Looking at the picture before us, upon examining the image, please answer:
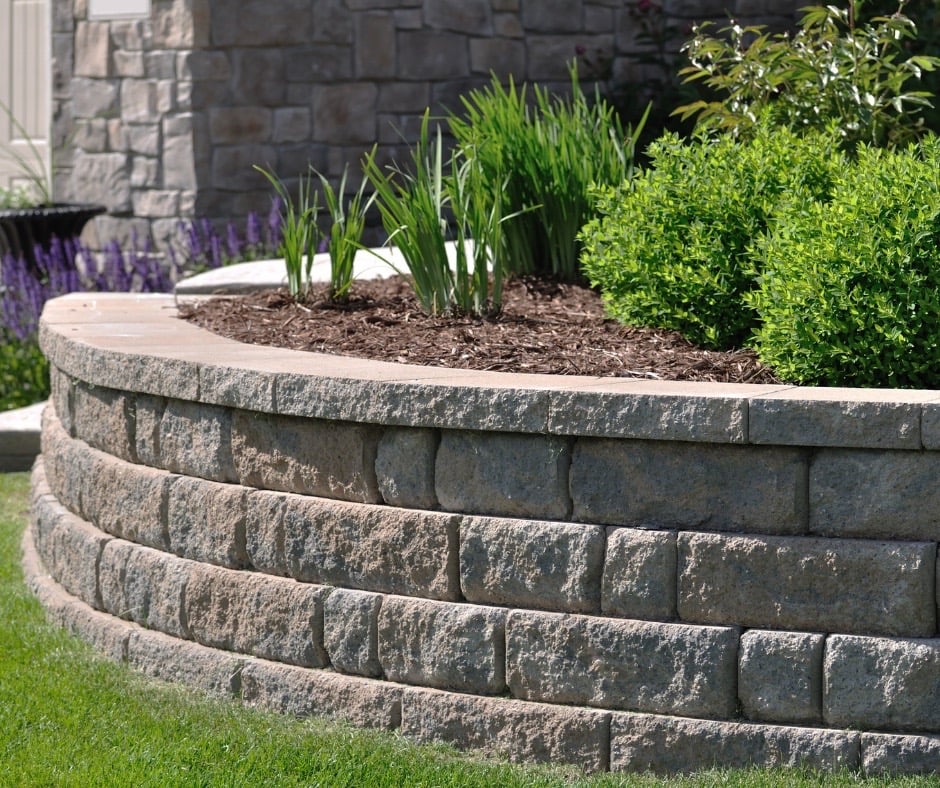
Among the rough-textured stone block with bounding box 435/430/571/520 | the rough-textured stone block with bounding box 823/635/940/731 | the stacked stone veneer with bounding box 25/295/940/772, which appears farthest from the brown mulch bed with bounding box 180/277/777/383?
the rough-textured stone block with bounding box 823/635/940/731

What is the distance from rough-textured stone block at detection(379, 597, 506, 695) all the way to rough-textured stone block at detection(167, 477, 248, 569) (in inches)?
20.8

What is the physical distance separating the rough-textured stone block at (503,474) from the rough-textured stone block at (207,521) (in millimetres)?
670

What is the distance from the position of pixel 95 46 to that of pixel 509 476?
5.99 m

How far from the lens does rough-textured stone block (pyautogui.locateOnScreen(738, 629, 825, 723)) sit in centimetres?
316

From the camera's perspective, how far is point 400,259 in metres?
6.16

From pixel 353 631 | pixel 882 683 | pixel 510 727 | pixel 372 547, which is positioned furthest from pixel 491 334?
pixel 882 683

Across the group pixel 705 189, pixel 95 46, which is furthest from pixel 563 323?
pixel 95 46

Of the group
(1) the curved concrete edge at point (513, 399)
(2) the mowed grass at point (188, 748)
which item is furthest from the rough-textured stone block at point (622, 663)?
(1) the curved concrete edge at point (513, 399)

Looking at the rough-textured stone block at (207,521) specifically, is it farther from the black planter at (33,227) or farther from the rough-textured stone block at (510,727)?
the black planter at (33,227)

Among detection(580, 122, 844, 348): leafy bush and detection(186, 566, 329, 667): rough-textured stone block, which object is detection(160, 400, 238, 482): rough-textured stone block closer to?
detection(186, 566, 329, 667): rough-textured stone block

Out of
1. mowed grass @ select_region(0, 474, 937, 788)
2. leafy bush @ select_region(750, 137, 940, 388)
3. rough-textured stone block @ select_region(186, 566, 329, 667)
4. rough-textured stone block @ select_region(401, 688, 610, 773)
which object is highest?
leafy bush @ select_region(750, 137, 940, 388)

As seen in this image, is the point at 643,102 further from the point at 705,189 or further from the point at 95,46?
the point at 705,189

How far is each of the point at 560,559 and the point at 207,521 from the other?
1.10 meters

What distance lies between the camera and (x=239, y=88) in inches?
320
